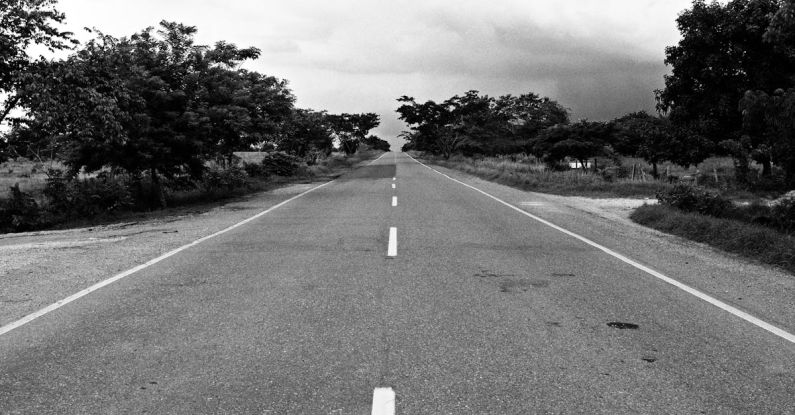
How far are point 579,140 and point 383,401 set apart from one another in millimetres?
36561

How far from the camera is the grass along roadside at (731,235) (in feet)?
26.1

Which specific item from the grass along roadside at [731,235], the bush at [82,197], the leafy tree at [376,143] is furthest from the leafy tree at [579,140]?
the leafy tree at [376,143]

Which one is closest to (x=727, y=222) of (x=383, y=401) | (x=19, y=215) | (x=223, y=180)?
(x=383, y=401)

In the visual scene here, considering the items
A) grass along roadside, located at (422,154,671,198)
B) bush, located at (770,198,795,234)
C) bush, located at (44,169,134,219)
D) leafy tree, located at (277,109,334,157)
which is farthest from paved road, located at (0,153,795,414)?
leafy tree, located at (277,109,334,157)

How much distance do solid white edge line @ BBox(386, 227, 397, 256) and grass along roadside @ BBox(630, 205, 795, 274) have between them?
5.84m

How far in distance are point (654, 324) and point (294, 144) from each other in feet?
144

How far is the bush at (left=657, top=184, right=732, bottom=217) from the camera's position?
12742mm

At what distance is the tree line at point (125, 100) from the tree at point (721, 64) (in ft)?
63.8

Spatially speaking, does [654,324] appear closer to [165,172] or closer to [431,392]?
[431,392]

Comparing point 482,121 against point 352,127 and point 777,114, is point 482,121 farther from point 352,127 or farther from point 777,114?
point 777,114

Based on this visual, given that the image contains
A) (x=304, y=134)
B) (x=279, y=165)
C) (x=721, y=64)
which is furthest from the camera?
(x=304, y=134)

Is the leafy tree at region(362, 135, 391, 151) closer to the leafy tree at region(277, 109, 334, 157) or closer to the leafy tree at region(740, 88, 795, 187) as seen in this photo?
the leafy tree at region(277, 109, 334, 157)

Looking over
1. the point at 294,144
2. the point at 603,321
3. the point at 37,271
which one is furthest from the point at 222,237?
the point at 294,144

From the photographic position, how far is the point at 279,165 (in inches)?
1384
